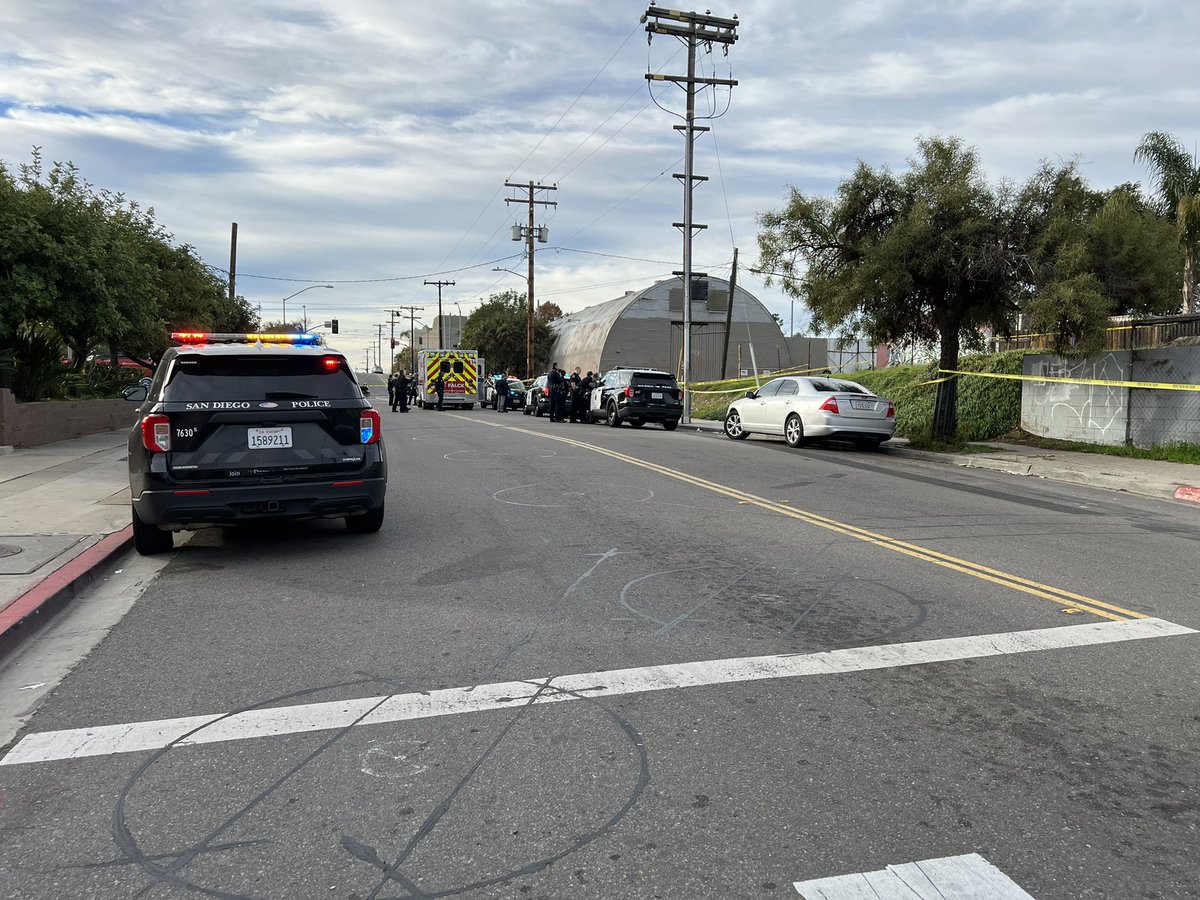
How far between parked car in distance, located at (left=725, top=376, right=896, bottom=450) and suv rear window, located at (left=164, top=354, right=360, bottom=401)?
11715mm

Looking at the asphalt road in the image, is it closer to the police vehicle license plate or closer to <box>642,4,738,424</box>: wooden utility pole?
the police vehicle license plate

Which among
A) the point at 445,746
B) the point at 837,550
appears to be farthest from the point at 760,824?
the point at 837,550

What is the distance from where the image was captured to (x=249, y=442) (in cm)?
730

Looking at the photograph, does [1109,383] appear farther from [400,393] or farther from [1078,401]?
[400,393]

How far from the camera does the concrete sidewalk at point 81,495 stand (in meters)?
6.21

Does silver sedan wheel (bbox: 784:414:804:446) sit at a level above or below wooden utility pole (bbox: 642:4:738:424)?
below

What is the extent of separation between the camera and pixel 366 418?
25.6 ft

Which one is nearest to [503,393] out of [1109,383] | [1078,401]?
[1078,401]

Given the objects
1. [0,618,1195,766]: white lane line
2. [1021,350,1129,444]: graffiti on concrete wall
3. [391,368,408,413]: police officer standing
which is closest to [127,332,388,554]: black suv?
[0,618,1195,766]: white lane line

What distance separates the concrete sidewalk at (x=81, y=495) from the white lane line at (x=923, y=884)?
4626 millimetres

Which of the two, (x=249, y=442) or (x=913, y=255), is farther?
(x=913, y=255)

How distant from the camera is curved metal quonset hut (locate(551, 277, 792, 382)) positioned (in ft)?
201

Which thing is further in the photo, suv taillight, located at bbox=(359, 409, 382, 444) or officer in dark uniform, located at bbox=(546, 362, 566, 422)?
→ officer in dark uniform, located at bbox=(546, 362, 566, 422)

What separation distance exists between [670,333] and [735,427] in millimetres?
43005
